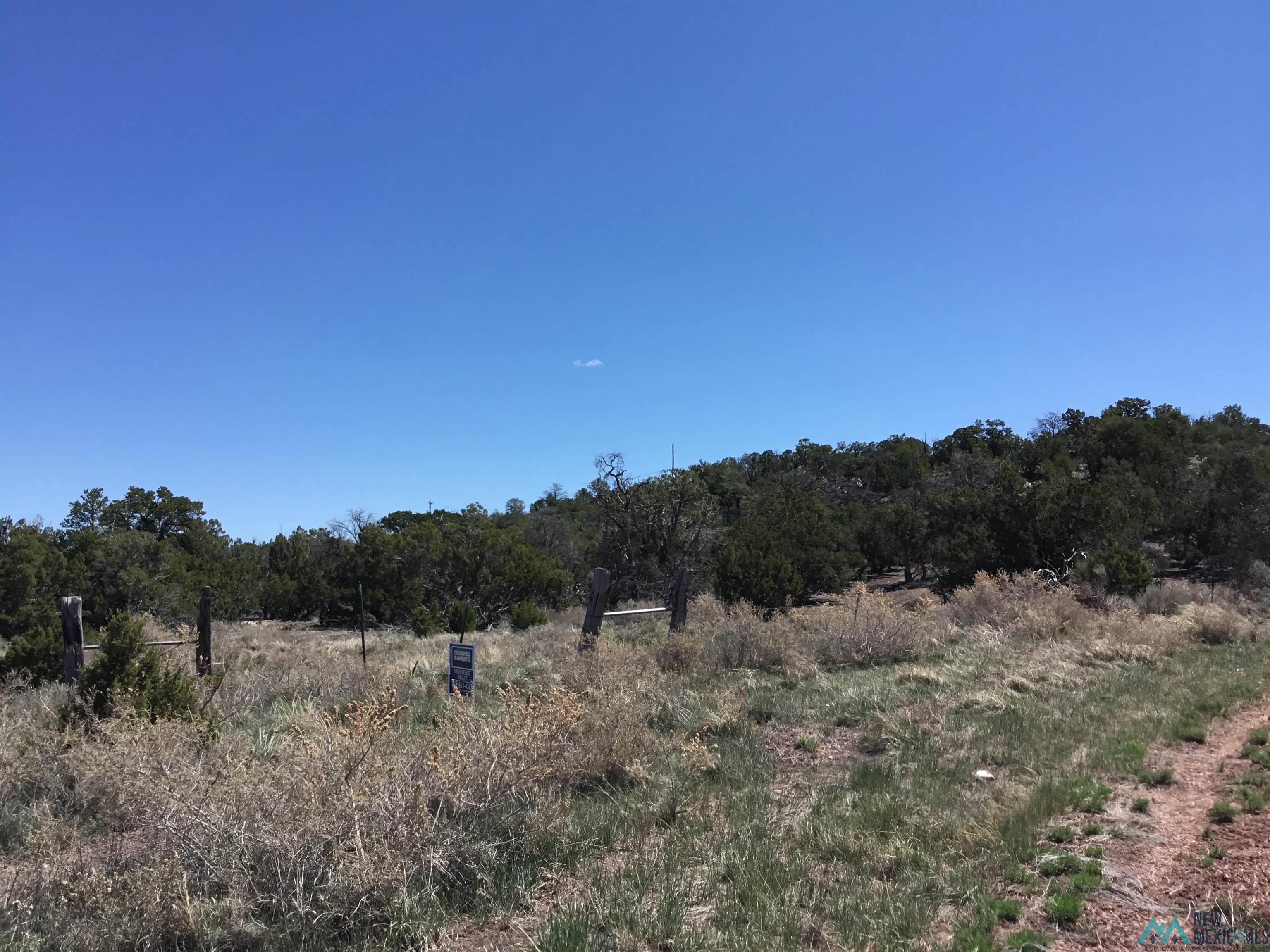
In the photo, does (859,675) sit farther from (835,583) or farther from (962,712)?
(835,583)

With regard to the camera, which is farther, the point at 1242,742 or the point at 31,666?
the point at 31,666

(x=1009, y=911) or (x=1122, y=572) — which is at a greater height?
(x=1122, y=572)

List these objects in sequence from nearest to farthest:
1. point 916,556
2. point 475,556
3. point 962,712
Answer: point 962,712, point 475,556, point 916,556

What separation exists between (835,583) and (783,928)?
25.4 meters

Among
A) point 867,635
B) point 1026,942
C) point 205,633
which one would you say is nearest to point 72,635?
point 205,633

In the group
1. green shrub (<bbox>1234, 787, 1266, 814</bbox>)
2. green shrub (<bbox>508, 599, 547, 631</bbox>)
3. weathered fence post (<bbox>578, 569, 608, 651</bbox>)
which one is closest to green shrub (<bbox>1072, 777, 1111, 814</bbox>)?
green shrub (<bbox>1234, 787, 1266, 814</bbox>)

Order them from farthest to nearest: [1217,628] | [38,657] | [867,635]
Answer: [1217,628] → [38,657] → [867,635]

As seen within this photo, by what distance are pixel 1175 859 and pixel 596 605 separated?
288 inches

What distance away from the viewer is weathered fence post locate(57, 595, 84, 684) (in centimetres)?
1016

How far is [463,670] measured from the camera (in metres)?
7.59

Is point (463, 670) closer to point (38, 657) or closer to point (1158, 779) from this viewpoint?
point (1158, 779)

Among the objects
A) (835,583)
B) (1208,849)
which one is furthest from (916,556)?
(1208,849)

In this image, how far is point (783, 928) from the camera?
11.9ft

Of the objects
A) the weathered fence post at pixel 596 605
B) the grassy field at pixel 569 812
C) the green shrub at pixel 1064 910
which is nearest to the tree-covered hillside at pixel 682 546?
the weathered fence post at pixel 596 605
